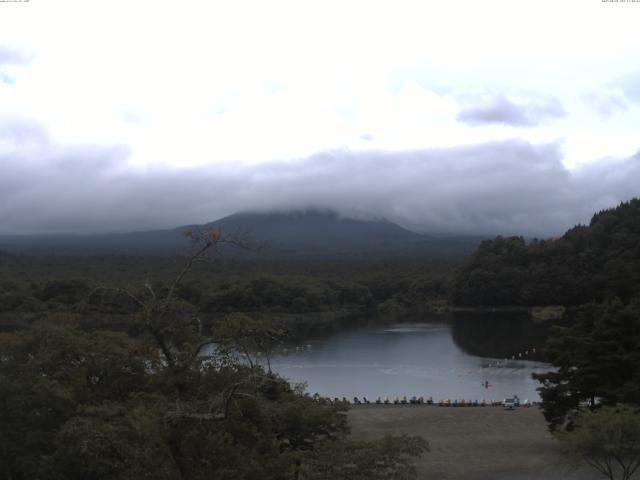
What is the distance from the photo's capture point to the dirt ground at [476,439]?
45.2 feet

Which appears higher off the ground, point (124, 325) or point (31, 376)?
point (31, 376)

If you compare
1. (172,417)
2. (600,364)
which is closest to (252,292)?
(600,364)

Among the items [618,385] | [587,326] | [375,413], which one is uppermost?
[587,326]

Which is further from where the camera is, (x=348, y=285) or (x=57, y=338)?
(x=348, y=285)

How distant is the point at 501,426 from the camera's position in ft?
60.4

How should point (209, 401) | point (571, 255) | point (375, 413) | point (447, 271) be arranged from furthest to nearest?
point (447, 271) → point (571, 255) → point (375, 413) → point (209, 401)

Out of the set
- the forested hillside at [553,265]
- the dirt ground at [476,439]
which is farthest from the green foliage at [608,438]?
the forested hillside at [553,265]

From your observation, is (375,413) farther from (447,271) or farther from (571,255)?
(447,271)

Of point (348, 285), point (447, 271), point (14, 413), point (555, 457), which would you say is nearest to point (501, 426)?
point (555, 457)

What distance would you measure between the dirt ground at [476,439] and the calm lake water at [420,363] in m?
4.27

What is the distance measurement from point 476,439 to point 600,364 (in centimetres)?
387

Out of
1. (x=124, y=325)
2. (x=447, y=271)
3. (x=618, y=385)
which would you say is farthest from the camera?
(x=447, y=271)

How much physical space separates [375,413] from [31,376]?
42.4 feet

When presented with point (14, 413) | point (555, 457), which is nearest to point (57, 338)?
point (14, 413)
